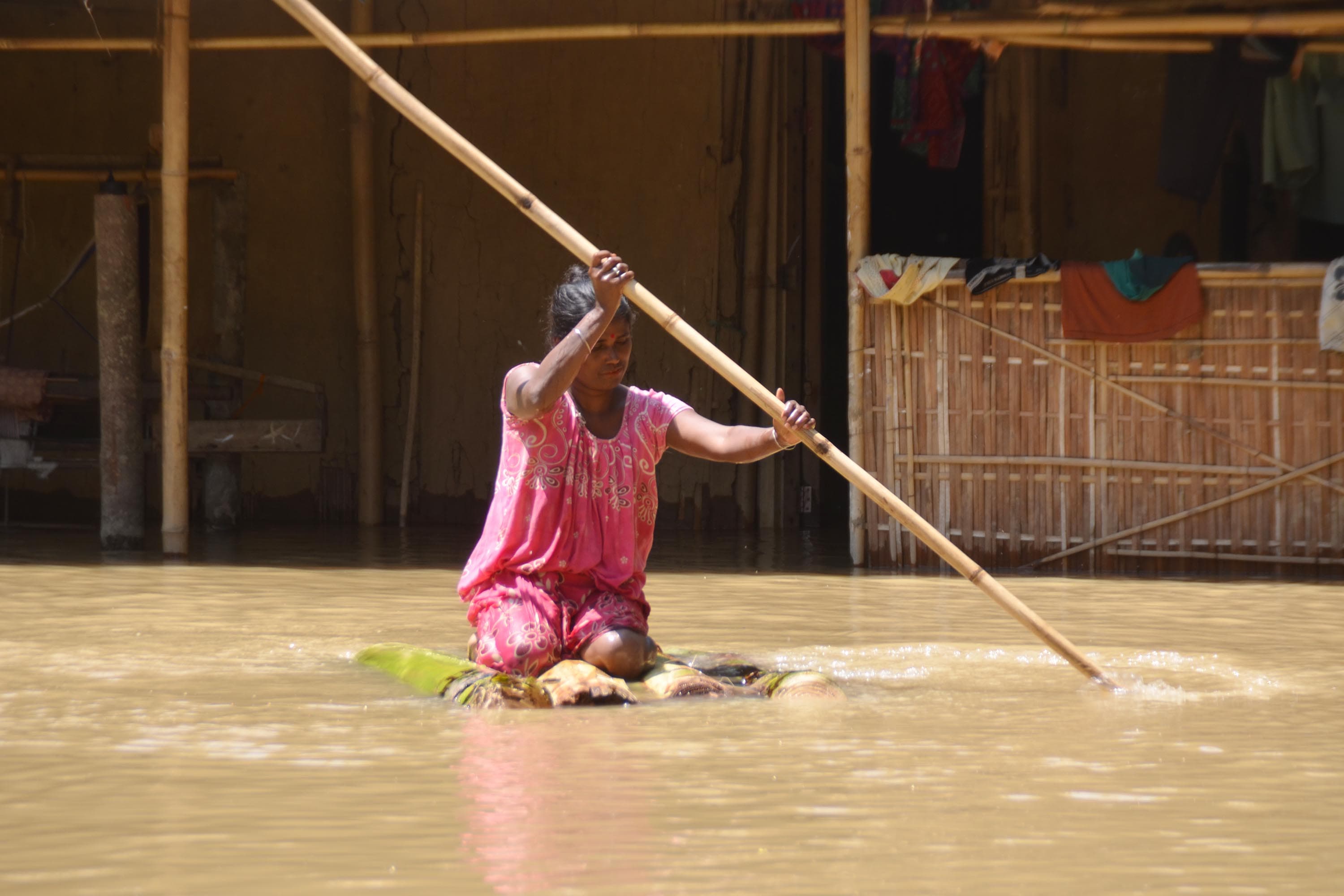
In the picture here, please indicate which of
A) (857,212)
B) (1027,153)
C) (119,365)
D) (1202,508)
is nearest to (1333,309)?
(1202,508)

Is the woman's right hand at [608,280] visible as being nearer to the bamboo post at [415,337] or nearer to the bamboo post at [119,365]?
the bamboo post at [119,365]

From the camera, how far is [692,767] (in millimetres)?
2607

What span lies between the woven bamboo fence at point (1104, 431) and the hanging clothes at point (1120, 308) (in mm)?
77

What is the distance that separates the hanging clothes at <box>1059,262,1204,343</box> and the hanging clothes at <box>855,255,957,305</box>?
0.55 meters

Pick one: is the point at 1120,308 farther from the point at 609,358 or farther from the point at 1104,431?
the point at 609,358

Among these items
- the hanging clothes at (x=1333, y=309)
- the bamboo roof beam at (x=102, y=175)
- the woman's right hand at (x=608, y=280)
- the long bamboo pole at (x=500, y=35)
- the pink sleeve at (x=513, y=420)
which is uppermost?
the long bamboo pole at (x=500, y=35)

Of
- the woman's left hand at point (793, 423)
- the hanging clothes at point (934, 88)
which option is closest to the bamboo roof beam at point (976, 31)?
the hanging clothes at point (934, 88)

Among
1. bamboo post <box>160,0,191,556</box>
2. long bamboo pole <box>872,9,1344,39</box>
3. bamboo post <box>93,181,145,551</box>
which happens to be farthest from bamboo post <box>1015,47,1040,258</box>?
bamboo post <box>93,181,145,551</box>

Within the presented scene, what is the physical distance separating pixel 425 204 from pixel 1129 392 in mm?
4535

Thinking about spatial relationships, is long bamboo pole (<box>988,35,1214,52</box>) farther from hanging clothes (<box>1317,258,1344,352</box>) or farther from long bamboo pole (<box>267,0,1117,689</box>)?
long bamboo pole (<box>267,0,1117,689</box>)

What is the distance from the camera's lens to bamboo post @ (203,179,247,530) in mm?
8602

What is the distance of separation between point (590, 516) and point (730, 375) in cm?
48

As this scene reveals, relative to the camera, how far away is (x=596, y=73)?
922cm

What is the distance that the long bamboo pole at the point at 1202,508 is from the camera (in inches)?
261
